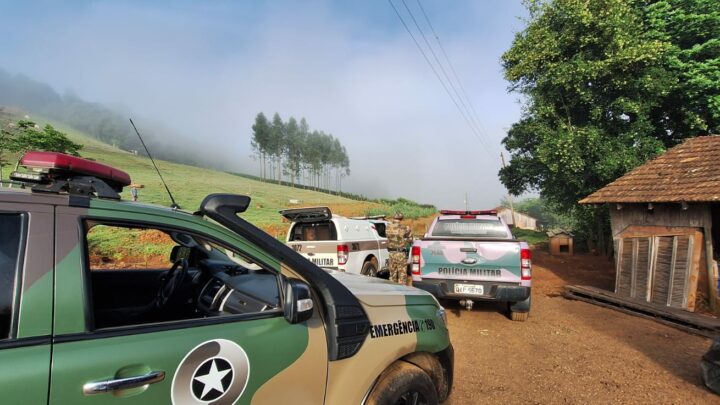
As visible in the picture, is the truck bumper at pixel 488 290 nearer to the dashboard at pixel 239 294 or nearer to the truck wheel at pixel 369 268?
the truck wheel at pixel 369 268

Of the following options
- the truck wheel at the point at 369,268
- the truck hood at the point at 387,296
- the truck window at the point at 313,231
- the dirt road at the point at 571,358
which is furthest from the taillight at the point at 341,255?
the truck hood at the point at 387,296

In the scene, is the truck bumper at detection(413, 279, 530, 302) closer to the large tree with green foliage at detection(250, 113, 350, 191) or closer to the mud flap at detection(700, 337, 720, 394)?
the mud flap at detection(700, 337, 720, 394)

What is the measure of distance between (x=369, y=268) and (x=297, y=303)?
26.8 ft

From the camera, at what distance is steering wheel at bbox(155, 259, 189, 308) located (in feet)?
8.54

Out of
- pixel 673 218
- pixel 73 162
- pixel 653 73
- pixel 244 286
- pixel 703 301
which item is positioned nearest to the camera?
pixel 73 162

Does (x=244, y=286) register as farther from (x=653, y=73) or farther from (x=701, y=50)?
(x=701, y=50)

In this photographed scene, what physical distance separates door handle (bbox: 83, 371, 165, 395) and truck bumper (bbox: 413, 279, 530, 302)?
5.13m

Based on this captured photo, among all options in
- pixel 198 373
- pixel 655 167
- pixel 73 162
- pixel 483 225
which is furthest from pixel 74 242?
pixel 655 167

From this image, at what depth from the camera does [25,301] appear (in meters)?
1.37

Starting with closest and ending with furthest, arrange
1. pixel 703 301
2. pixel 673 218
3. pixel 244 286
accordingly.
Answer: pixel 244 286
pixel 703 301
pixel 673 218

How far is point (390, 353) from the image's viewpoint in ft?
7.65

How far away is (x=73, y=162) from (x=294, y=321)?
128 cm

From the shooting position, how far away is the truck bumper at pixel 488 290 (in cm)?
593

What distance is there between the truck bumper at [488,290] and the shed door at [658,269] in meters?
4.08
